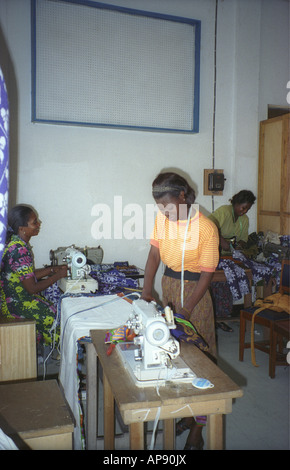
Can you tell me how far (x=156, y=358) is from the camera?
146cm

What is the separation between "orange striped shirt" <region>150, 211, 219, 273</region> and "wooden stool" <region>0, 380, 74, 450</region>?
1.01 meters

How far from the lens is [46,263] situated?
430 cm

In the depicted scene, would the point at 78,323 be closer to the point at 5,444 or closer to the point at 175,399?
the point at 175,399

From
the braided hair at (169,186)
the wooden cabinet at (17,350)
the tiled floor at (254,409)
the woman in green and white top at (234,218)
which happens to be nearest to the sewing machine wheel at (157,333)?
the braided hair at (169,186)

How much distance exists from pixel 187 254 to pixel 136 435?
44.2 inches

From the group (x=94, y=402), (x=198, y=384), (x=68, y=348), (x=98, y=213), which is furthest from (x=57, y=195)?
(x=198, y=384)

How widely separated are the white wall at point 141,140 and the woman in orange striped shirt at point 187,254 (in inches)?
85.5

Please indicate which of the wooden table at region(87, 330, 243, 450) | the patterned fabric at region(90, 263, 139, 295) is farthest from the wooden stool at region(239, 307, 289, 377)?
the wooden table at region(87, 330, 243, 450)

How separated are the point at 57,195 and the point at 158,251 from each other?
2.10 meters

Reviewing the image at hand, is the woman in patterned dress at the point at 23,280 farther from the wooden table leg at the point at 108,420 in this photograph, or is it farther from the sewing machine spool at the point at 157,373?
the sewing machine spool at the point at 157,373

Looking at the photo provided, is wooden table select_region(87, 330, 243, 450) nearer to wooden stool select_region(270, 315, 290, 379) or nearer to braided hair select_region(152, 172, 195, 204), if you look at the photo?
braided hair select_region(152, 172, 195, 204)

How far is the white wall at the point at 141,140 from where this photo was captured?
4.07 meters

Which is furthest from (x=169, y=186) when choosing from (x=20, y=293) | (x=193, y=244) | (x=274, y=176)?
(x=274, y=176)

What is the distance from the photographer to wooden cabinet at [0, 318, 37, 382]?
2.48 metres
